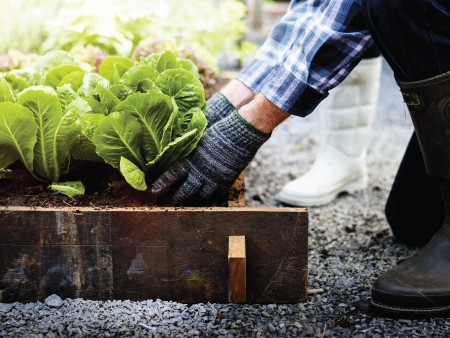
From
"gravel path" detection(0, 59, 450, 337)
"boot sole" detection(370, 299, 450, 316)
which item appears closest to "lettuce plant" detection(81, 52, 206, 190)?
"gravel path" detection(0, 59, 450, 337)

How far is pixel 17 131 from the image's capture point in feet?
5.93

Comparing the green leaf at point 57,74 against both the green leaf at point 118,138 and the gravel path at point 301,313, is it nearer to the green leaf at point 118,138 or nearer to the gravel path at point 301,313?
the green leaf at point 118,138

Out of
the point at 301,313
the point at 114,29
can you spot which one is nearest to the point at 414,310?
the point at 301,313

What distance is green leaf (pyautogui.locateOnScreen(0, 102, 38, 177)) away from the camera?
1758 millimetres

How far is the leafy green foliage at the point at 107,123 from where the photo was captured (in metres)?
1.77

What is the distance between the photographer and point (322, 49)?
177 centimetres

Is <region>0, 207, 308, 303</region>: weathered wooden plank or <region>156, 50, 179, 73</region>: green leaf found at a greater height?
<region>156, 50, 179, 73</region>: green leaf

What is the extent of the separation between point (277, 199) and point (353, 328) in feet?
4.21

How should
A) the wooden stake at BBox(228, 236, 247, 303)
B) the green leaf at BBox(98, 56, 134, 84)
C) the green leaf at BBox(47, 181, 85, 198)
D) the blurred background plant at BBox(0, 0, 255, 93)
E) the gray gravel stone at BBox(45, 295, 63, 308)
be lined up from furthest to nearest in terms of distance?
the blurred background plant at BBox(0, 0, 255, 93) → the green leaf at BBox(98, 56, 134, 84) → the green leaf at BBox(47, 181, 85, 198) → the gray gravel stone at BBox(45, 295, 63, 308) → the wooden stake at BBox(228, 236, 247, 303)

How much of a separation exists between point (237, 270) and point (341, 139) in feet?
4.69

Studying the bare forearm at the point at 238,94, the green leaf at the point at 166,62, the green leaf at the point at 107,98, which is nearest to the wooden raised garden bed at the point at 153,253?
the green leaf at the point at 107,98

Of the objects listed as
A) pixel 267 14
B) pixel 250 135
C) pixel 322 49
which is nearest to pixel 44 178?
pixel 250 135

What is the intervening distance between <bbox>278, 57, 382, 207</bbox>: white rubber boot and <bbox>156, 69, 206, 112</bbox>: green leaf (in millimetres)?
1048

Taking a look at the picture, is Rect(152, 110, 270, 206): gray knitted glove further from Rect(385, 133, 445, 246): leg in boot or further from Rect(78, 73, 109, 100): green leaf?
Rect(385, 133, 445, 246): leg in boot
